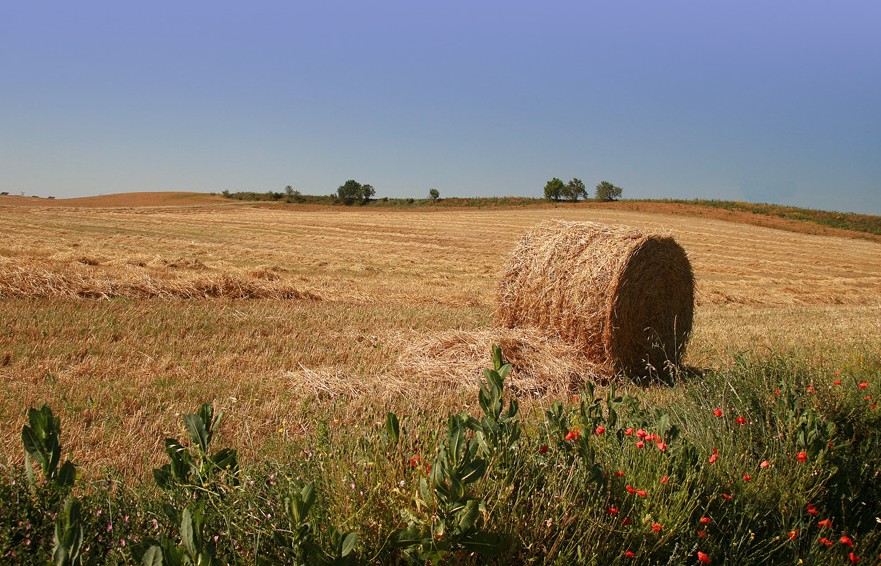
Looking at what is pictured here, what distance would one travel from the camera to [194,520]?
1.93 metres

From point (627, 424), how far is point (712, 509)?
81 centimetres

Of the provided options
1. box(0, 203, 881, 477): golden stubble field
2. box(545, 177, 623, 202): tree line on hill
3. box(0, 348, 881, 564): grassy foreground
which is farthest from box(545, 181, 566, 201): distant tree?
box(0, 348, 881, 564): grassy foreground

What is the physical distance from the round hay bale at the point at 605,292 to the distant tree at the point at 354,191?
192 feet

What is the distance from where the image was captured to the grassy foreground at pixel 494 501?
7.10 ft

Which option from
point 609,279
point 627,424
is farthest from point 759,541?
point 609,279

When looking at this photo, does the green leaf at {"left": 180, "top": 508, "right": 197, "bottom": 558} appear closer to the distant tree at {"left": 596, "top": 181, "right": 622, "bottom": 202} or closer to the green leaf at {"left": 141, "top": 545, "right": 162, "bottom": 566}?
the green leaf at {"left": 141, "top": 545, "right": 162, "bottom": 566}

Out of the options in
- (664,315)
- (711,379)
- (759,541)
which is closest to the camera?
(759,541)

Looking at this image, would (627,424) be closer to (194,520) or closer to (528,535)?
(528,535)

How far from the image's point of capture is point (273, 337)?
23.5 ft

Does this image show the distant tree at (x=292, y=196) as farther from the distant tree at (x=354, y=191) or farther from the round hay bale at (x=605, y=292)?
the round hay bale at (x=605, y=292)

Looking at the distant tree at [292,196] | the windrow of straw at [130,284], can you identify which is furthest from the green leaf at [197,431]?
the distant tree at [292,196]

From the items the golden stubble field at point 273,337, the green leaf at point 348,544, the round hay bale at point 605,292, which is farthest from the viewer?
the round hay bale at point 605,292

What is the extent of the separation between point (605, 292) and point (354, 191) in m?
61.8

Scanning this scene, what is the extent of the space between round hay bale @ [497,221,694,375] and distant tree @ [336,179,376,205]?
58.5 meters
